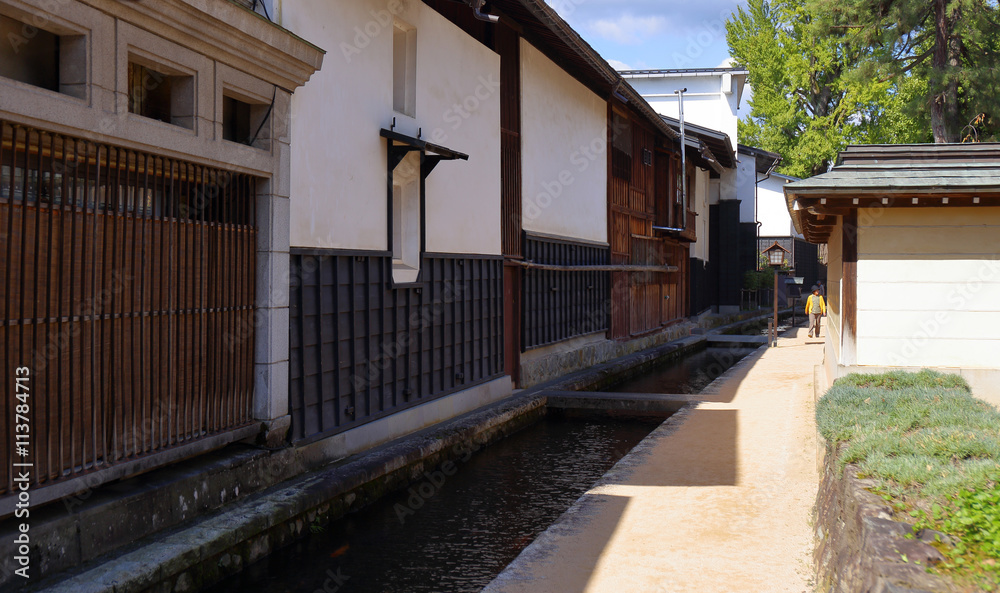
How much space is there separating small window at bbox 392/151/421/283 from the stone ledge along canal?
8.05 feet

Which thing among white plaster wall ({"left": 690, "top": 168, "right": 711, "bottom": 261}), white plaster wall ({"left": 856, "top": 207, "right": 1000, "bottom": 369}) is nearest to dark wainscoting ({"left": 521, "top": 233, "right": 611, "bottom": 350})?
white plaster wall ({"left": 856, "top": 207, "right": 1000, "bottom": 369})

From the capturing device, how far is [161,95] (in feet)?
20.9

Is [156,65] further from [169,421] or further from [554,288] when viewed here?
[554,288]

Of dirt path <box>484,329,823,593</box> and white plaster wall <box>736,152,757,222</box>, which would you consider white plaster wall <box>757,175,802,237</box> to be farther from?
dirt path <box>484,329,823,593</box>

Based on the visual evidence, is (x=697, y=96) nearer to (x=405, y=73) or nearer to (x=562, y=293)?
(x=562, y=293)

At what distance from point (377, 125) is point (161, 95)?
9.69 feet

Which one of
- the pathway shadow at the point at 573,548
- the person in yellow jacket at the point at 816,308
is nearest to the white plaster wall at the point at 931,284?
the pathway shadow at the point at 573,548

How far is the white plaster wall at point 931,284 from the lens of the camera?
330 inches

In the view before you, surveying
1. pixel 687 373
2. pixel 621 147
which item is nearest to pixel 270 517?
pixel 687 373

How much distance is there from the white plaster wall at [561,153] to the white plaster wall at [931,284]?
6662mm

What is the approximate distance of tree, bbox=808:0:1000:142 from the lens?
24406 mm

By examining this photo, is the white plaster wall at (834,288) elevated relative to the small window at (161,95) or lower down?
lower down

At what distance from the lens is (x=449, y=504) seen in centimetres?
809

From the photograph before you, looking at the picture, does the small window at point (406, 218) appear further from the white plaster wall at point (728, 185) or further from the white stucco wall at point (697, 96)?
the white stucco wall at point (697, 96)
